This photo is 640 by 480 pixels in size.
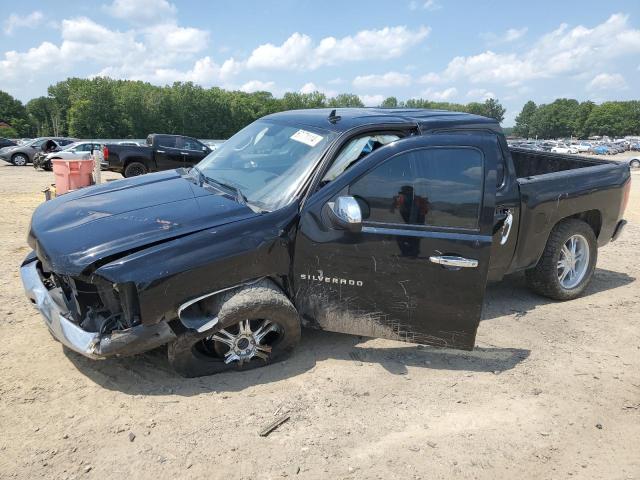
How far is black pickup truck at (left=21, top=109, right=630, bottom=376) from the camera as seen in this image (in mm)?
3107

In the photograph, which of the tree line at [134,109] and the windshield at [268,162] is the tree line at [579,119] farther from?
the windshield at [268,162]

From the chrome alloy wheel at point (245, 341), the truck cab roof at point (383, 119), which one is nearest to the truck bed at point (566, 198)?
the truck cab roof at point (383, 119)

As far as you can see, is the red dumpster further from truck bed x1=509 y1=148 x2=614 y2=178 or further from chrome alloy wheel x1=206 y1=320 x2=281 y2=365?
truck bed x1=509 y1=148 x2=614 y2=178

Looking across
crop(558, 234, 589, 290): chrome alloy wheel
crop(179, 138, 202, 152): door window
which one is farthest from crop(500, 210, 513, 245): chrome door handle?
crop(179, 138, 202, 152): door window

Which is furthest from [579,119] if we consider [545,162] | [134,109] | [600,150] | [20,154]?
[545,162]

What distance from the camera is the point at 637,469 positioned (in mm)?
2857

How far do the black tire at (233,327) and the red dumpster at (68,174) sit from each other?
5.76 metres

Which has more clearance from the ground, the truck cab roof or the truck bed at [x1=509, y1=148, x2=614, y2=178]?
the truck cab roof

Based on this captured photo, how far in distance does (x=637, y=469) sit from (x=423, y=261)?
5.61 ft

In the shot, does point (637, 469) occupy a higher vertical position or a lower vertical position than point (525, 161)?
lower

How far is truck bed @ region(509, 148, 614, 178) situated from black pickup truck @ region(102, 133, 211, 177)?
10938 millimetres

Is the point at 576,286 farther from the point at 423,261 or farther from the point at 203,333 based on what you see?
the point at 203,333

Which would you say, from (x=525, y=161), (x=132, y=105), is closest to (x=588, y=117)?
(x=132, y=105)

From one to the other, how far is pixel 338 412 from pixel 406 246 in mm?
1197
